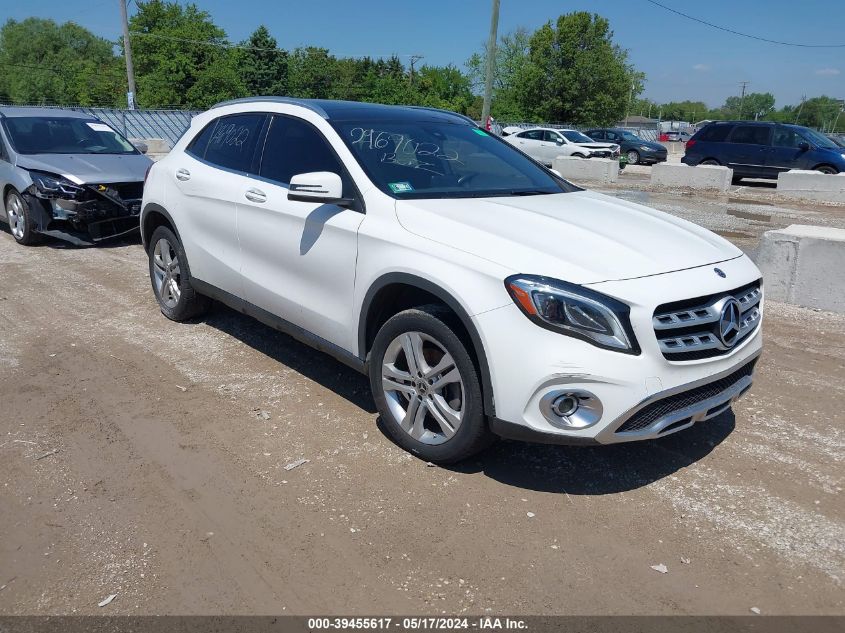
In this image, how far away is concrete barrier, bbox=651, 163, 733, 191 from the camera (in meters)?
17.0

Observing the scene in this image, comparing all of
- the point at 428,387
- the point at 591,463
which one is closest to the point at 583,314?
the point at 428,387

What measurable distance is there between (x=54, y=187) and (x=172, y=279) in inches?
143

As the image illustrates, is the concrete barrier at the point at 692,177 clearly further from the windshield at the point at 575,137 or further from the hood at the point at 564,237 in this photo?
the hood at the point at 564,237

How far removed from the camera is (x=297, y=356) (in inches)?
202

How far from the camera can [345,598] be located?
105 inches

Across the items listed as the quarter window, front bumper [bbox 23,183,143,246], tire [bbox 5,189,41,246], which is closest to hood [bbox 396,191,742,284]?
front bumper [bbox 23,183,143,246]

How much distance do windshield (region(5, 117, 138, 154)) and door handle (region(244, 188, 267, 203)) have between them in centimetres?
590

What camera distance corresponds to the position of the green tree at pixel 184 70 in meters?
72.5

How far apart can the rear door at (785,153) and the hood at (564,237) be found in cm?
1696

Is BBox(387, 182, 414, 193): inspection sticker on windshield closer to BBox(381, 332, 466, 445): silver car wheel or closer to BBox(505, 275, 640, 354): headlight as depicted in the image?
BBox(381, 332, 466, 445): silver car wheel

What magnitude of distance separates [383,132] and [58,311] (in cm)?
371

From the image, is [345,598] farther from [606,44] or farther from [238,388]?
[606,44]

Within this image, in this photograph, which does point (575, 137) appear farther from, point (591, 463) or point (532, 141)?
point (591, 463)

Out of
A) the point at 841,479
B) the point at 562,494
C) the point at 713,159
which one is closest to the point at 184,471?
the point at 562,494
